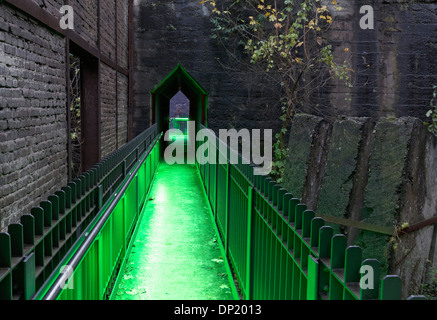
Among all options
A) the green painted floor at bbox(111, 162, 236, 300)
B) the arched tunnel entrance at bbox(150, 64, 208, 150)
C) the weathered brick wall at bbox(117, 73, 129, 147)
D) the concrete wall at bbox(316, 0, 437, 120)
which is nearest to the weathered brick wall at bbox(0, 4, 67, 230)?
the green painted floor at bbox(111, 162, 236, 300)

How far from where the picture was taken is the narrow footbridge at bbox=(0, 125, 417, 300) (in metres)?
1.77

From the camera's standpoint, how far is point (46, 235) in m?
2.39

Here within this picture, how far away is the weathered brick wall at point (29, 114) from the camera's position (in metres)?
4.76

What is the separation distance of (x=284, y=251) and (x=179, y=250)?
10.8ft

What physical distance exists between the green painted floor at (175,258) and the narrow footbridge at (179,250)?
12mm

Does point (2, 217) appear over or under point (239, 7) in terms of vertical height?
under

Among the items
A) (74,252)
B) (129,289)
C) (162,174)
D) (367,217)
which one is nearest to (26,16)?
(129,289)

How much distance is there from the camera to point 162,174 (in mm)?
11930

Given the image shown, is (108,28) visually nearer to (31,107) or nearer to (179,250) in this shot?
(31,107)

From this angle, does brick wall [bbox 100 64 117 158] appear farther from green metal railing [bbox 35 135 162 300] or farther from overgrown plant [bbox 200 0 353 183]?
green metal railing [bbox 35 135 162 300]

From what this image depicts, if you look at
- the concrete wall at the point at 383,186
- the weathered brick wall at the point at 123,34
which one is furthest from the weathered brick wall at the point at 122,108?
the concrete wall at the point at 383,186

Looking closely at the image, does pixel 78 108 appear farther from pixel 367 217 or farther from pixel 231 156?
pixel 367 217

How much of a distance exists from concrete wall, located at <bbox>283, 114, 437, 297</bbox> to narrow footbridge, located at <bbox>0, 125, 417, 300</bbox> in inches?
40.4
